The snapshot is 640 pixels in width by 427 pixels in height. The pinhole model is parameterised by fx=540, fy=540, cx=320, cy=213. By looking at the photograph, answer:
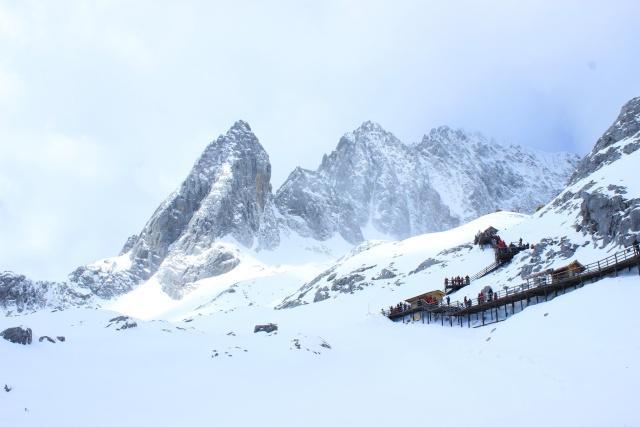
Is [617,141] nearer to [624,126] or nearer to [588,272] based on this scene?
[624,126]

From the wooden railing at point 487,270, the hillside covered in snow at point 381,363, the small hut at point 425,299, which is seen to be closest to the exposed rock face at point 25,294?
the hillside covered in snow at point 381,363

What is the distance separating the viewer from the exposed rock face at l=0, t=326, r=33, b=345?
95.9 ft

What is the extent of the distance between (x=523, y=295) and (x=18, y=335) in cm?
3608

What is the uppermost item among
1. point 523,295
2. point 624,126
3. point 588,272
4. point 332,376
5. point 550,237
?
point 624,126

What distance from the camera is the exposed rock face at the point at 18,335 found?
29219 mm

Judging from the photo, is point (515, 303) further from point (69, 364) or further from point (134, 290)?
point (134, 290)

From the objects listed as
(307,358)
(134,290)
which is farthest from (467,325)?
(134,290)

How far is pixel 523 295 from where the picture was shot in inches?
1732

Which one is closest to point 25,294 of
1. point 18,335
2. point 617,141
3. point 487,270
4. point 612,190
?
point 487,270

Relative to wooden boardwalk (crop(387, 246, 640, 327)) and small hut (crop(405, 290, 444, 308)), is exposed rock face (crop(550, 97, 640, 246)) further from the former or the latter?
small hut (crop(405, 290, 444, 308))

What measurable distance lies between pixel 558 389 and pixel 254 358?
18005 millimetres

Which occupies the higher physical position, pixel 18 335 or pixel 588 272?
pixel 588 272

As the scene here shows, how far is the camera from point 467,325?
158 ft

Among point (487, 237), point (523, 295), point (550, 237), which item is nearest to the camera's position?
point (523, 295)
